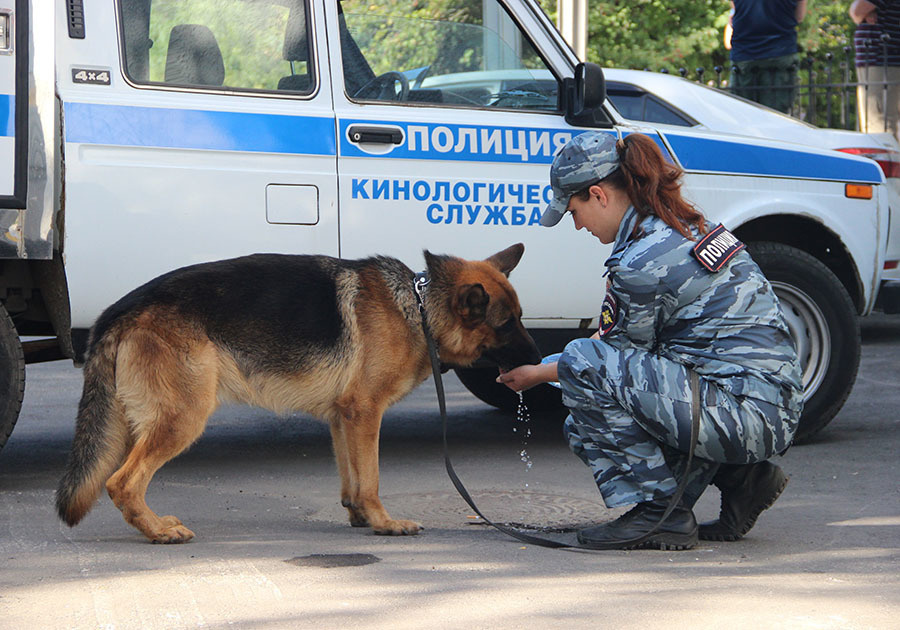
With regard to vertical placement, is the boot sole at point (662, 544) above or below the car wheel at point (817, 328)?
below

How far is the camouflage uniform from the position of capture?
406 cm

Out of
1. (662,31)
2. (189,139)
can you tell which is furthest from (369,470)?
(662,31)

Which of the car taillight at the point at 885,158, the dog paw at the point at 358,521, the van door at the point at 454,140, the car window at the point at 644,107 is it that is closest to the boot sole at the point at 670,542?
the dog paw at the point at 358,521

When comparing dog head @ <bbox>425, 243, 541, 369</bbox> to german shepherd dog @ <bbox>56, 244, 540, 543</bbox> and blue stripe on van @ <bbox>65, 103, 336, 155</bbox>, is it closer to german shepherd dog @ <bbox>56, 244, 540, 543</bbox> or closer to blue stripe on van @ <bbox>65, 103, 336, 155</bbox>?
german shepherd dog @ <bbox>56, 244, 540, 543</bbox>

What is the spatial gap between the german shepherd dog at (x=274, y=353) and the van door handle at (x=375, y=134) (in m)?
0.80

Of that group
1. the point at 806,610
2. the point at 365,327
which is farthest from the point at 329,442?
the point at 806,610

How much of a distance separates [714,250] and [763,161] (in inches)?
91.1

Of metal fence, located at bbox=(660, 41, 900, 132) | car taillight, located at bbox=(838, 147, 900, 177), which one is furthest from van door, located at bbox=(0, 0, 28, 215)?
metal fence, located at bbox=(660, 41, 900, 132)

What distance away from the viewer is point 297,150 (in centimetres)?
532

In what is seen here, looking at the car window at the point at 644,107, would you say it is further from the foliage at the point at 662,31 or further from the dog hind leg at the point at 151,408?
the foliage at the point at 662,31

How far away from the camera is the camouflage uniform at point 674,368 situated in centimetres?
406

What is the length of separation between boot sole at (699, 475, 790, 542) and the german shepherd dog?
92cm

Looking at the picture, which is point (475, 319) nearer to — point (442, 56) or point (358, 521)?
point (358, 521)

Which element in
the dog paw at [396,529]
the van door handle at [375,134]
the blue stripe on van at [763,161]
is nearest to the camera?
the dog paw at [396,529]
